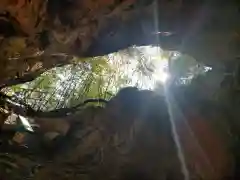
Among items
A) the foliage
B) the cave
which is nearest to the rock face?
the cave

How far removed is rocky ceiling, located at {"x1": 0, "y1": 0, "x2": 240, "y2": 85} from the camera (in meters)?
0.63

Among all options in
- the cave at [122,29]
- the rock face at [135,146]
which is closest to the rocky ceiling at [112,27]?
the cave at [122,29]

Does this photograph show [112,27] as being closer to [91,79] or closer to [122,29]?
[122,29]

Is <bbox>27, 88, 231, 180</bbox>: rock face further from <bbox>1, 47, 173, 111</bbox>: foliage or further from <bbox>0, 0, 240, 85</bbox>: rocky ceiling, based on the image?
<bbox>1, 47, 173, 111</bbox>: foliage

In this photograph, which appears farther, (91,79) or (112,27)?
(91,79)

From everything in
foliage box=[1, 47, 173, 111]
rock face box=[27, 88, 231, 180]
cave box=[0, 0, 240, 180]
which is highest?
cave box=[0, 0, 240, 180]

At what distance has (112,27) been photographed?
667 millimetres

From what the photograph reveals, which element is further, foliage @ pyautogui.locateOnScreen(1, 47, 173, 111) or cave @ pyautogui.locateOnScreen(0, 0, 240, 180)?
foliage @ pyautogui.locateOnScreen(1, 47, 173, 111)

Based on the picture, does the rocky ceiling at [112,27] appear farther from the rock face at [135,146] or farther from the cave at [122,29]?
the rock face at [135,146]

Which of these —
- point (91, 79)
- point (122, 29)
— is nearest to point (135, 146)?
point (122, 29)

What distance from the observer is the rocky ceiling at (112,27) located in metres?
0.63

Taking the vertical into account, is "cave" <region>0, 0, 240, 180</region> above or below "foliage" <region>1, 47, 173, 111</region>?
above

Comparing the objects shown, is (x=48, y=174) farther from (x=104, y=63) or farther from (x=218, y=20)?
(x=104, y=63)

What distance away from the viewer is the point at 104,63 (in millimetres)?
1163
